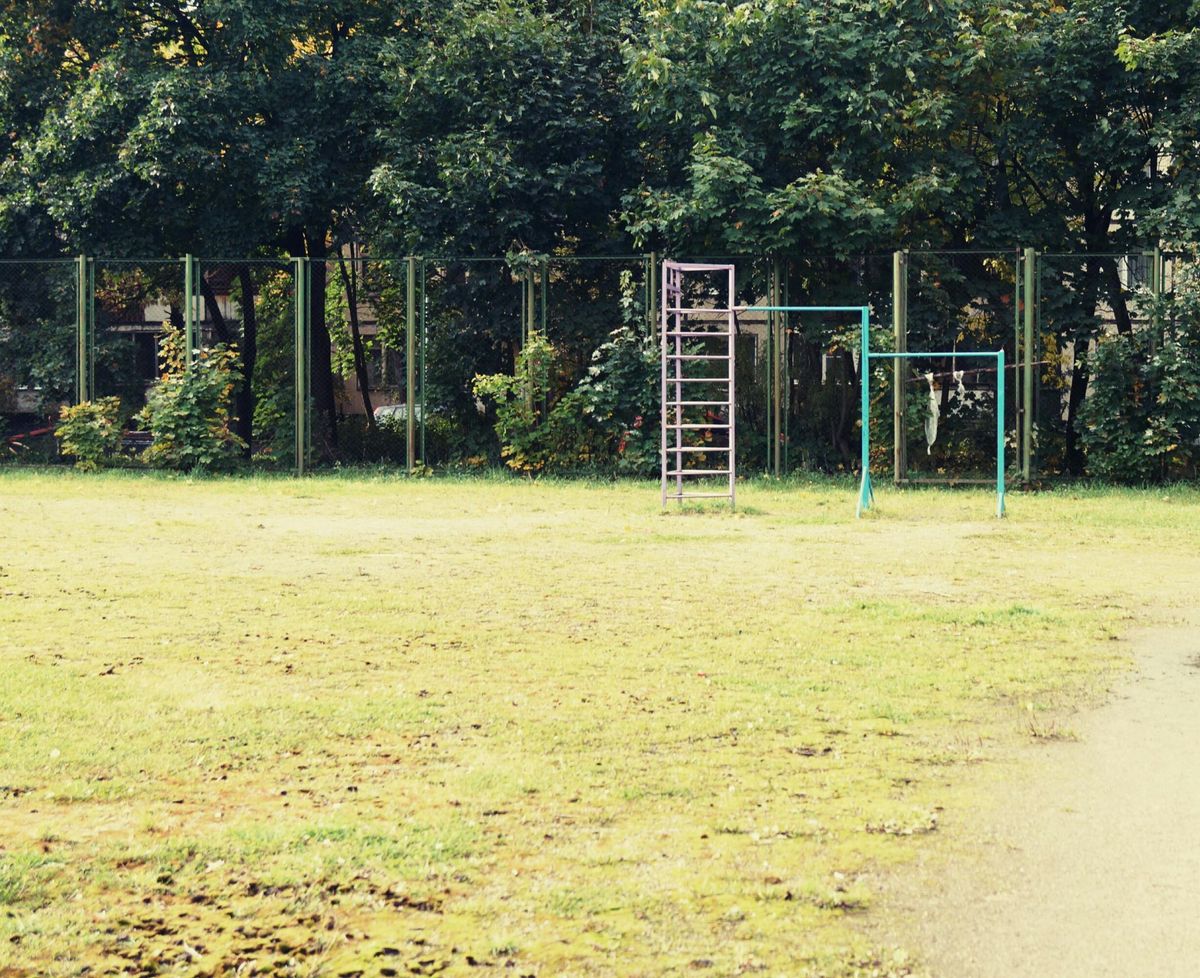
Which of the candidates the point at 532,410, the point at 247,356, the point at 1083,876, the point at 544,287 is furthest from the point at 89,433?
the point at 1083,876

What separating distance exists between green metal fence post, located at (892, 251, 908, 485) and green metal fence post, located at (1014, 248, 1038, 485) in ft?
4.64

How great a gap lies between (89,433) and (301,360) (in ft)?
10.3

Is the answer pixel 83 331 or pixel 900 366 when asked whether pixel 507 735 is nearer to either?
pixel 900 366

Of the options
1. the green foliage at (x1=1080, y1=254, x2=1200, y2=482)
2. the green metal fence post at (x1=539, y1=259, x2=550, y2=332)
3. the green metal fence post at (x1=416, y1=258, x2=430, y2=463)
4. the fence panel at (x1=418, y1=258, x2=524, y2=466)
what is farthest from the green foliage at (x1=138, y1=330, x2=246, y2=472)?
the green foliage at (x1=1080, y1=254, x2=1200, y2=482)

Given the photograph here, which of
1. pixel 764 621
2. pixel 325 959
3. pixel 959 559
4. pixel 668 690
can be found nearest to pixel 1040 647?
pixel 764 621

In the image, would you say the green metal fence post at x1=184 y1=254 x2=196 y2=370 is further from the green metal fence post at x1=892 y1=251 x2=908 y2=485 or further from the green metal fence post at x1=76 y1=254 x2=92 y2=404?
the green metal fence post at x1=892 y1=251 x2=908 y2=485

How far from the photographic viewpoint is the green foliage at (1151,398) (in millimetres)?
19094

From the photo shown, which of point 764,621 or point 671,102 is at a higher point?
point 671,102

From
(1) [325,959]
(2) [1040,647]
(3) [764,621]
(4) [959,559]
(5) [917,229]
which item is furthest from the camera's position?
(5) [917,229]

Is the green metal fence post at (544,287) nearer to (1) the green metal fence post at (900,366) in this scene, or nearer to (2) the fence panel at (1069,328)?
(1) the green metal fence post at (900,366)

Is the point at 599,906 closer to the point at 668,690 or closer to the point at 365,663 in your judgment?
the point at 668,690

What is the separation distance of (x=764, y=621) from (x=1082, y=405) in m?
12.0

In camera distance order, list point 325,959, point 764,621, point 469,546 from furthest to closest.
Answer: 1. point 469,546
2. point 764,621
3. point 325,959

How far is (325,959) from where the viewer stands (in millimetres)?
4082
